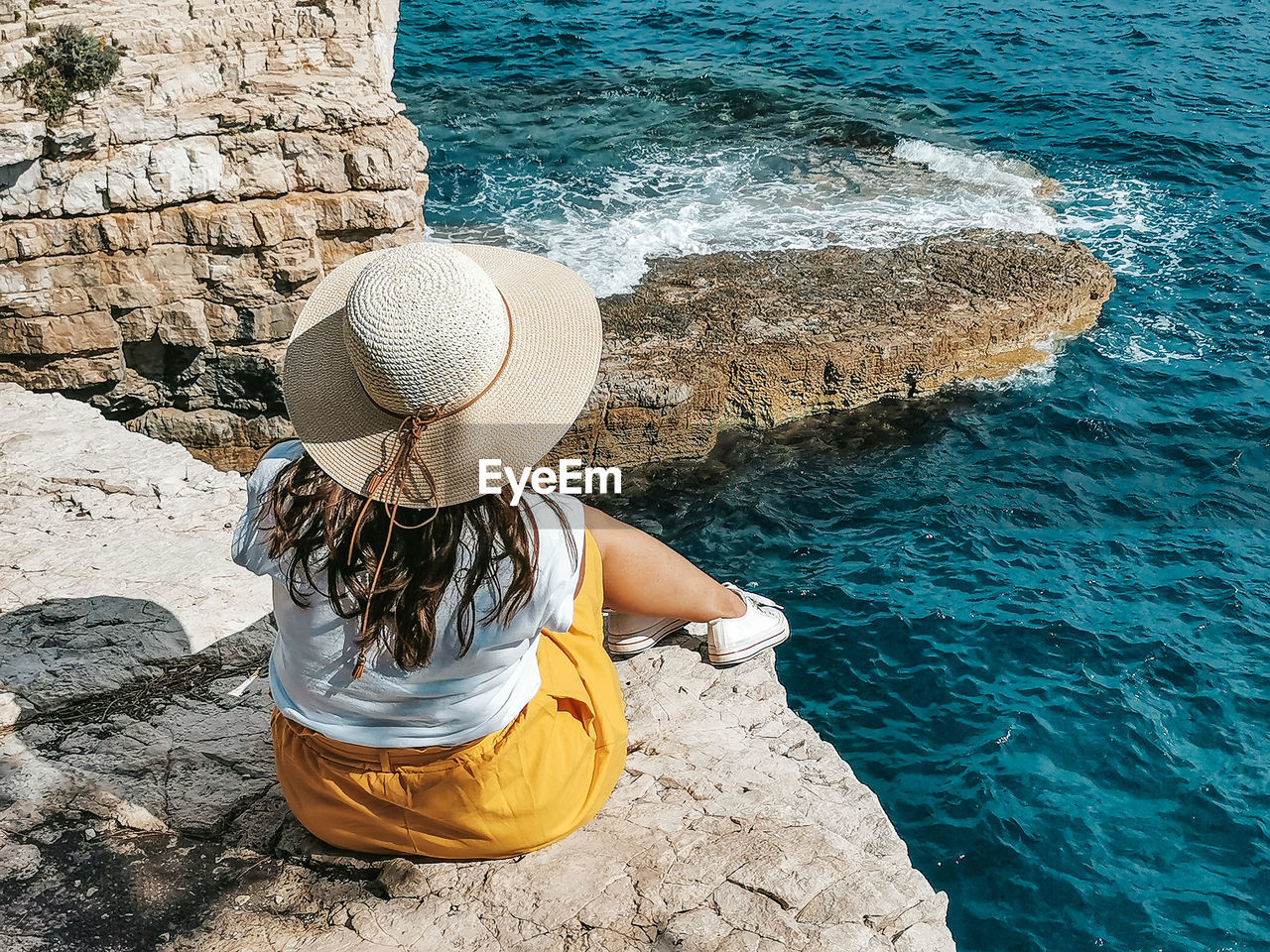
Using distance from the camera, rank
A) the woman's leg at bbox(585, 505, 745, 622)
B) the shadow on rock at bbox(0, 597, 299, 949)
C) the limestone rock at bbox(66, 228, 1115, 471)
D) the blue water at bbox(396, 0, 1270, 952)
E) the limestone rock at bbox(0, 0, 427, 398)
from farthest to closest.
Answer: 1. the limestone rock at bbox(66, 228, 1115, 471)
2. the limestone rock at bbox(0, 0, 427, 398)
3. the blue water at bbox(396, 0, 1270, 952)
4. the woman's leg at bbox(585, 505, 745, 622)
5. the shadow on rock at bbox(0, 597, 299, 949)

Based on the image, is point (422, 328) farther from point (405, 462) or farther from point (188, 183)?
point (188, 183)

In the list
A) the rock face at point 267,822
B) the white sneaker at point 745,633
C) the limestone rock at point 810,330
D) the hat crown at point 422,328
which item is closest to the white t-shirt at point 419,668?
the hat crown at point 422,328

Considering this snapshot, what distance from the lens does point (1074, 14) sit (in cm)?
2020

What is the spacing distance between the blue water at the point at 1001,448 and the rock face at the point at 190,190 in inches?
130

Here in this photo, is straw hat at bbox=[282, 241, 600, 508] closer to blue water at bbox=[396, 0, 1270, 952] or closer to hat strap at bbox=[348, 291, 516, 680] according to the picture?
hat strap at bbox=[348, 291, 516, 680]

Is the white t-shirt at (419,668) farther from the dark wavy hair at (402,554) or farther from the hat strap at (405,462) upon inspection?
the hat strap at (405,462)

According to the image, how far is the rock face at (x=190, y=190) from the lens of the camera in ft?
21.8

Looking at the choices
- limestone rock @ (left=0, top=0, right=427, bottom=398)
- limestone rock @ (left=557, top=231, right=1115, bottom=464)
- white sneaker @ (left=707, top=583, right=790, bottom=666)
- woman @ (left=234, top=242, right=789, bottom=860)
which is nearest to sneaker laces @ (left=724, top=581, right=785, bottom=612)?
white sneaker @ (left=707, top=583, right=790, bottom=666)

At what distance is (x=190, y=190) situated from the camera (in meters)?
6.95

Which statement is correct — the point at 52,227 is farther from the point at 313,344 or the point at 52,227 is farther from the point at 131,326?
the point at 313,344

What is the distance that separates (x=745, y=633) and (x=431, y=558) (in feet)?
5.88

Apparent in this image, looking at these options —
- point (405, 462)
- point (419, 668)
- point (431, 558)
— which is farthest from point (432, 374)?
point (419, 668)

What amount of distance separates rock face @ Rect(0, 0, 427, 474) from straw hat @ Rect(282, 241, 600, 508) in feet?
17.1

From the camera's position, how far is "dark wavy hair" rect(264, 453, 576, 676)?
7.43ft
